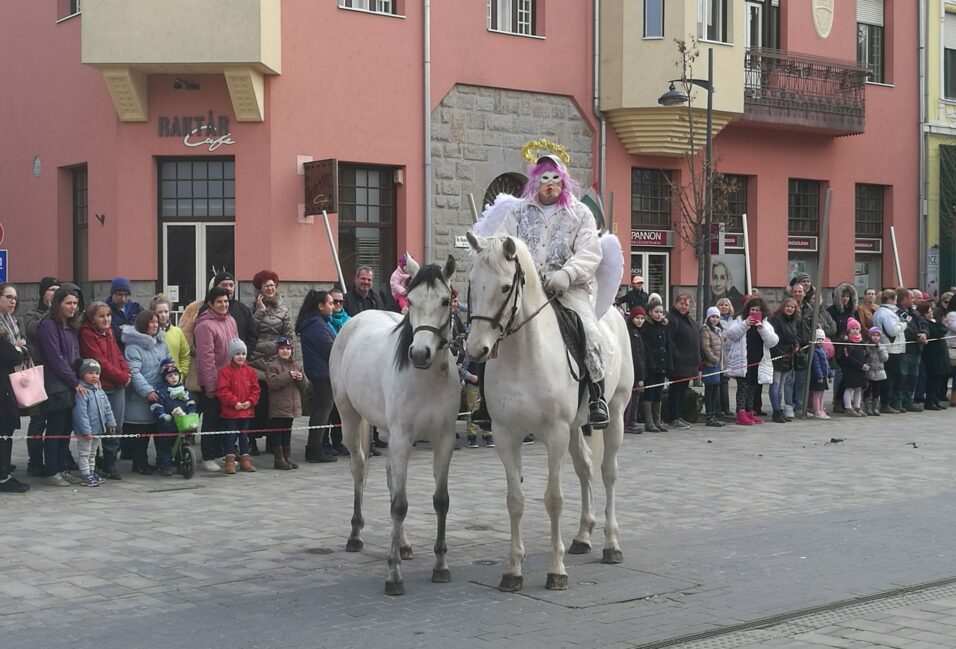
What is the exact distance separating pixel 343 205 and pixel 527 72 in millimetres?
5013

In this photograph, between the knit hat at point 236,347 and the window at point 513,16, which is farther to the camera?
the window at point 513,16

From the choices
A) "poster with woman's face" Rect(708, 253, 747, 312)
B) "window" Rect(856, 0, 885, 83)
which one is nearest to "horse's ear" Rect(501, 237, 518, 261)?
"poster with woman's face" Rect(708, 253, 747, 312)

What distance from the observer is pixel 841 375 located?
22.4 metres

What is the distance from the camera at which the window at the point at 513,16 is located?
86.4 ft

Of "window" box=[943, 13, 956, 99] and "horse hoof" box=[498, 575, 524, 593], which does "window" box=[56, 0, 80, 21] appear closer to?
"horse hoof" box=[498, 575, 524, 593]

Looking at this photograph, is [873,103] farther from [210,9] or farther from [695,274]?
[210,9]

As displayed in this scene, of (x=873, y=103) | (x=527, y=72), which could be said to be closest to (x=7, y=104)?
(x=527, y=72)

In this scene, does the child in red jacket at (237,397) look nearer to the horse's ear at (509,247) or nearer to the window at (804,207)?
the horse's ear at (509,247)

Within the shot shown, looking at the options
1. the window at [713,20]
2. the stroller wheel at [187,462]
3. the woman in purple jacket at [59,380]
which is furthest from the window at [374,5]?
the stroller wheel at [187,462]

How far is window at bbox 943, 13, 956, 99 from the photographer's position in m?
35.2

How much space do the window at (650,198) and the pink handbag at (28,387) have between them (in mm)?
17833

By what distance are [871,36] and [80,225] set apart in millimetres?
20591

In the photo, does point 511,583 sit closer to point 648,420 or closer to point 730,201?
point 648,420

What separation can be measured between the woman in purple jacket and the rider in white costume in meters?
5.72
